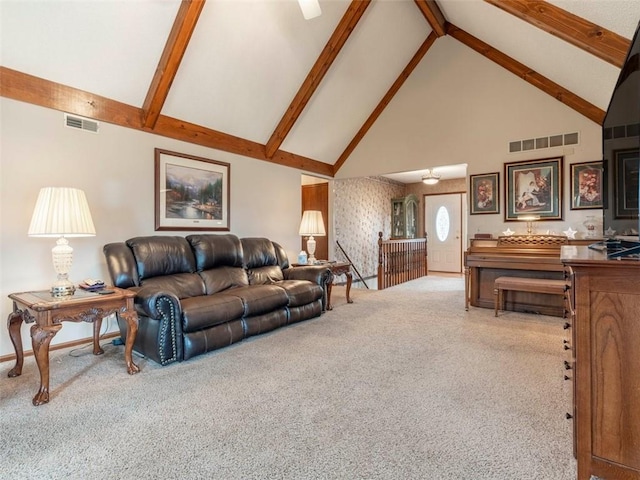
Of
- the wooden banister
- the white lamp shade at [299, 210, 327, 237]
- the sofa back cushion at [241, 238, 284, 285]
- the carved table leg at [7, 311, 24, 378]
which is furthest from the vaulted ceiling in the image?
the wooden banister

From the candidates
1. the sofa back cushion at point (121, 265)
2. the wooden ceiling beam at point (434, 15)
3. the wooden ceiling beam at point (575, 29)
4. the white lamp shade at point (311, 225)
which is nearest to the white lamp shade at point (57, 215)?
the sofa back cushion at point (121, 265)

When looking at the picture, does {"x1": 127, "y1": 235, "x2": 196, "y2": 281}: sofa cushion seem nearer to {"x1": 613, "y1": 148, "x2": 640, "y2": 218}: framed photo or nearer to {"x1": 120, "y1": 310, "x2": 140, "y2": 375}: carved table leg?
{"x1": 120, "y1": 310, "x2": 140, "y2": 375}: carved table leg

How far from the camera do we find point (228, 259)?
4059mm

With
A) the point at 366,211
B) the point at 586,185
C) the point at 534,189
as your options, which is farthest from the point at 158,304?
the point at 366,211

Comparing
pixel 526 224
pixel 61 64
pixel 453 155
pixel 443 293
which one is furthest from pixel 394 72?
pixel 61 64

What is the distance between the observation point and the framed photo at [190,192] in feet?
13.1

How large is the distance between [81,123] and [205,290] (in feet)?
6.70

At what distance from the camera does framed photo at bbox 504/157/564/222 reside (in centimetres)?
460

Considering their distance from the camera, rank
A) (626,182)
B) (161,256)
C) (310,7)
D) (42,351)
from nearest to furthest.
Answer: (626,182) < (42,351) < (310,7) < (161,256)

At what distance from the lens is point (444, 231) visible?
888 cm

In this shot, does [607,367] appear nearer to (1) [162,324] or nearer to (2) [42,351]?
(1) [162,324]

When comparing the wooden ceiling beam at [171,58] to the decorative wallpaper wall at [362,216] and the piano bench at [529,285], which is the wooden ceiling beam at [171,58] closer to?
the decorative wallpaper wall at [362,216]

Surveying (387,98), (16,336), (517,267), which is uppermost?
(387,98)

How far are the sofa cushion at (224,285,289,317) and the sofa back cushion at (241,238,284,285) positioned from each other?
583 mm
